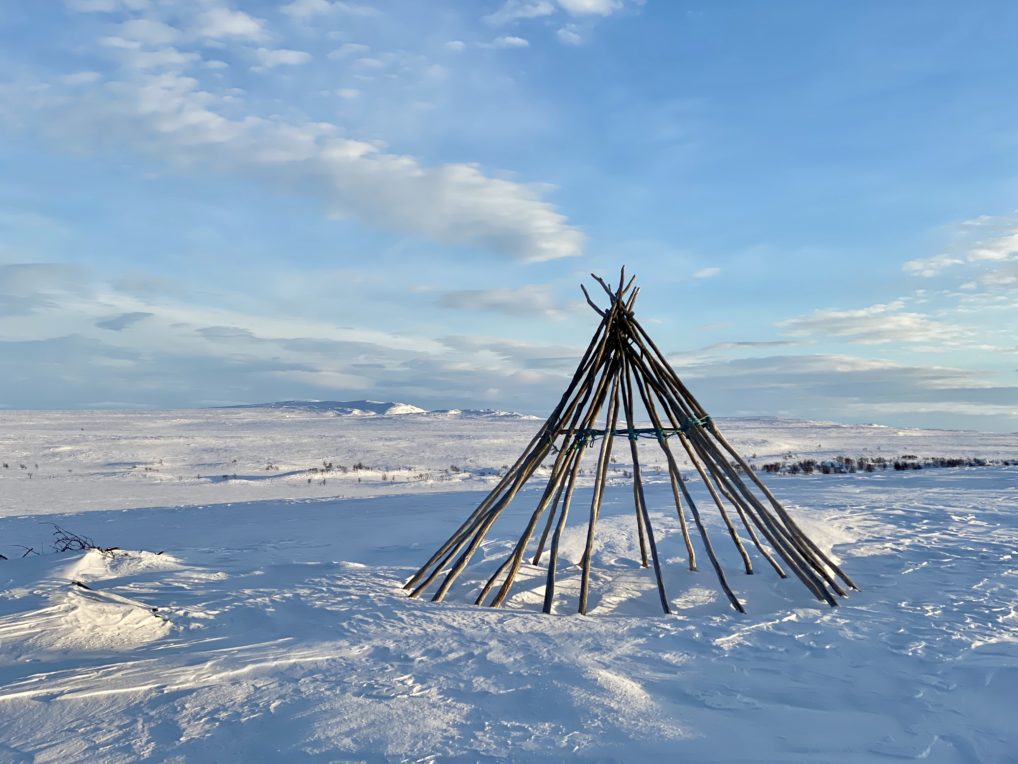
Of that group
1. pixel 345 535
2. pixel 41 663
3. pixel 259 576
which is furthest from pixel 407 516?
pixel 41 663

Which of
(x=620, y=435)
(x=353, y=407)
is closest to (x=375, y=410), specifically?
(x=353, y=407)

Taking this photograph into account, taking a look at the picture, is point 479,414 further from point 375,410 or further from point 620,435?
point 620,435

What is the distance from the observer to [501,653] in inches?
167

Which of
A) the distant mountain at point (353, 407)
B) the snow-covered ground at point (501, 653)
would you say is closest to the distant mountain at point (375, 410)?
the distant mountain at point (353, 407)

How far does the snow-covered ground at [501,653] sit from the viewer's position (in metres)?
3.15

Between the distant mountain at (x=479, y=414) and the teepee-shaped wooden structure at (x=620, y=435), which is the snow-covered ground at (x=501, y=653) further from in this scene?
the distant mountain at (x=479, y=414)

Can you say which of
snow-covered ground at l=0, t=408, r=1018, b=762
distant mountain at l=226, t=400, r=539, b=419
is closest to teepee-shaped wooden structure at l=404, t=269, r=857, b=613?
snow-covered ground at l=0, t=408, r=1018, b=762

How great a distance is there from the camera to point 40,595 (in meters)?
4.67

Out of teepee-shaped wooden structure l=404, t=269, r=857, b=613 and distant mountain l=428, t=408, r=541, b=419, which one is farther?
distant mountain l=428, t=408, r=541, b=419

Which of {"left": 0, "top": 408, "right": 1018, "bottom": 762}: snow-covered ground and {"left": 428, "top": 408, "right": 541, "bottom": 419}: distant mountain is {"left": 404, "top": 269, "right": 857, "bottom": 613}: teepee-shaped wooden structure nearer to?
{"left": 0, "top": 408, "right": 1018, "bottom": 762}: snow-covered ground

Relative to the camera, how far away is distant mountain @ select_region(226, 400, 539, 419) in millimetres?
49750

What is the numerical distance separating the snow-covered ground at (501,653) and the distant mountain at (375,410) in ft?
131

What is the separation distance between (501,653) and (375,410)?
2074 inches

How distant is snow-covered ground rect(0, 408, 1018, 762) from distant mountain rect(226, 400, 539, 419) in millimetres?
39977
